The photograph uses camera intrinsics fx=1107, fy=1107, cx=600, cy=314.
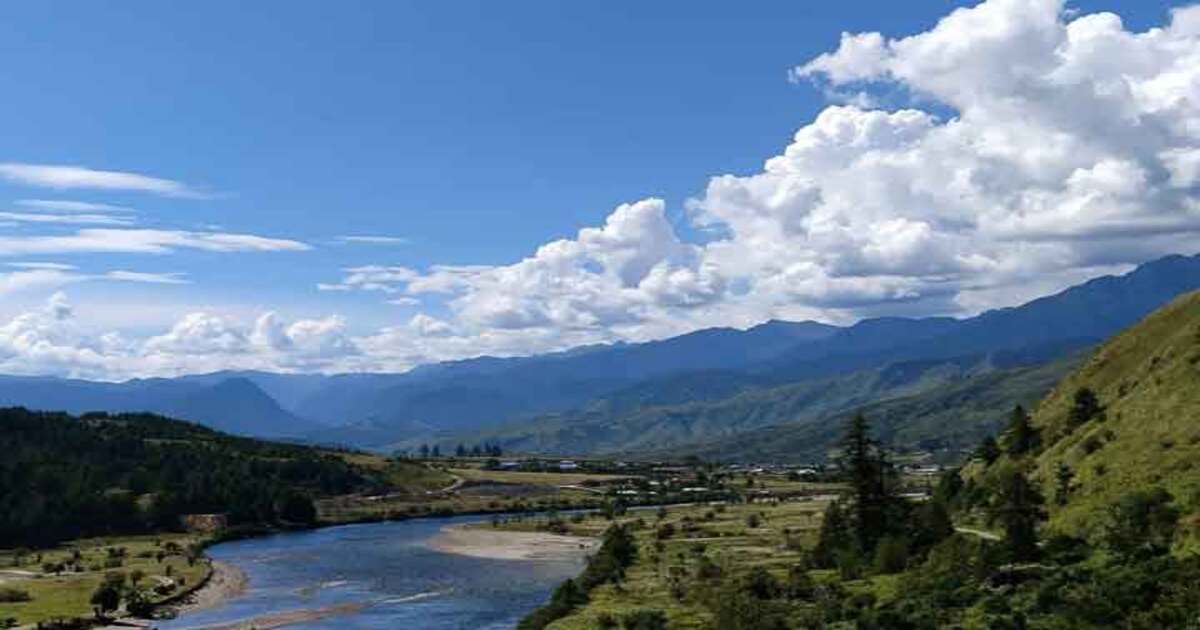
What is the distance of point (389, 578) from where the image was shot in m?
153

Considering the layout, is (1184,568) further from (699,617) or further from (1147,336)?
(1147,336)

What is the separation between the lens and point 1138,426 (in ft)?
302

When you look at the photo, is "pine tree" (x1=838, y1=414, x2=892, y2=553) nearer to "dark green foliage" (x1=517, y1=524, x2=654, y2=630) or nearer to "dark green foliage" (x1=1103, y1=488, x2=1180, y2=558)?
"dark green foliage" (x1=517, y1=524, x2=654, y2=630)

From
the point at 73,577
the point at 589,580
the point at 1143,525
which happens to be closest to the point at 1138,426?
the point at 1143,525

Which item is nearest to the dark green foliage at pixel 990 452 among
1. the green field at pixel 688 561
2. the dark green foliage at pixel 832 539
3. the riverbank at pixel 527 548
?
the dark green foliage at pixel 832 539

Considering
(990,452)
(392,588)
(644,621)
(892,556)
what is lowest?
(392,588)

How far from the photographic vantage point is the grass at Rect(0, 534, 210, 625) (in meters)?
120

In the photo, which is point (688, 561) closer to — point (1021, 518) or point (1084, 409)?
point (1084, 409)

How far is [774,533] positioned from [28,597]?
104 metres

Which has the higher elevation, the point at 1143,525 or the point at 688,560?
the point at 1143,525

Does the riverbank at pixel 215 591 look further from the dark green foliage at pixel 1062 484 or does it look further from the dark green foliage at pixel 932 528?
the dark green foliage at pixel 1062 484

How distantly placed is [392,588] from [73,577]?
153 ft

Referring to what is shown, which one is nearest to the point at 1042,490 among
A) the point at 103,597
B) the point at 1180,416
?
the point at 1180,416

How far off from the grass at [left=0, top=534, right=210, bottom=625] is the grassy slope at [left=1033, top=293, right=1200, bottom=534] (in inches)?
3958
